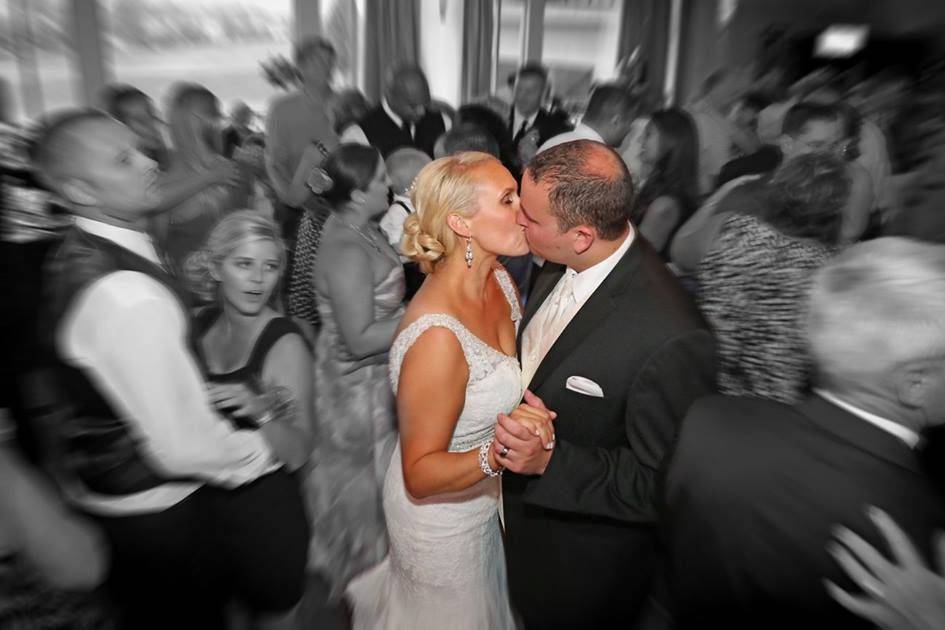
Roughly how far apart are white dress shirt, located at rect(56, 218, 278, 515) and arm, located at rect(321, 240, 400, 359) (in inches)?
20.6

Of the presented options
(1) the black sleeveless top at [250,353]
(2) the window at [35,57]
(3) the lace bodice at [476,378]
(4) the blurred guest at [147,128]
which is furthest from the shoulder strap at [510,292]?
Answer: (2) the window at [35,57]

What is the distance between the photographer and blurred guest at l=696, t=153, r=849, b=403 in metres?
1.41

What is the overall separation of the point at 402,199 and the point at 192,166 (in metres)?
0.91

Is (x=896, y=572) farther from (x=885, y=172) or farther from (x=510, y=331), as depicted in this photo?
(x=885, y=172)

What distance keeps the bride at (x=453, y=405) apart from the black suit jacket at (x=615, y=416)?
11 cm

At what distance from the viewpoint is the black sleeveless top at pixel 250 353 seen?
1.12m

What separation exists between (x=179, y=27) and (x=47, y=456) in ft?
2.78

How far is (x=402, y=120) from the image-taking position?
1.79 meters

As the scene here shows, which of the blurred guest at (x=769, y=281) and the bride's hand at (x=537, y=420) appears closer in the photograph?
the bride's hand at (x=537, y=420)

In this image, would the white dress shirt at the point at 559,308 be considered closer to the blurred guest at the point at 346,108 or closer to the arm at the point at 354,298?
the arm at the point at 354,298

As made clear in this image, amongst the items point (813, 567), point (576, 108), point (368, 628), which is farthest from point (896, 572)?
point (576, 108)

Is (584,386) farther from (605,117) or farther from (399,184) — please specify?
(605,117)

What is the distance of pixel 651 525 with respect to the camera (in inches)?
49.3

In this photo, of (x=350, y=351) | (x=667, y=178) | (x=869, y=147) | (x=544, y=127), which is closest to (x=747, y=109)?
(x=667, y=178)
